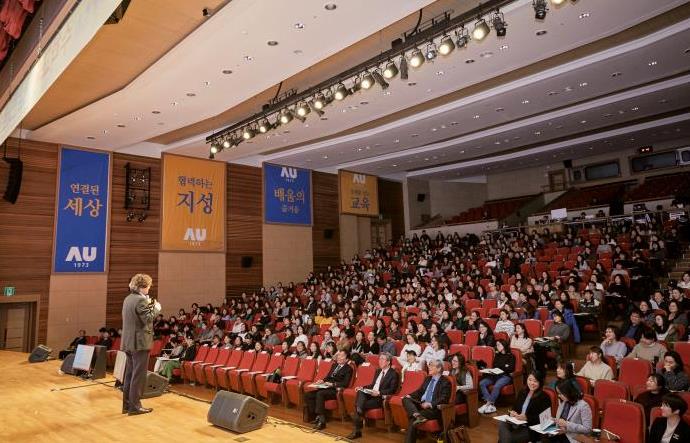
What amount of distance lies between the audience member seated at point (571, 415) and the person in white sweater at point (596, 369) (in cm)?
85

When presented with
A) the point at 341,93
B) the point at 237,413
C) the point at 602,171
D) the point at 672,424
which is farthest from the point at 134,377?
the point at 602,171

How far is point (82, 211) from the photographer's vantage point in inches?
384

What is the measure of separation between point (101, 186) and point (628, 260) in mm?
10404

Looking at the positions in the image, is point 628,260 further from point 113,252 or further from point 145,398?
point 113,252

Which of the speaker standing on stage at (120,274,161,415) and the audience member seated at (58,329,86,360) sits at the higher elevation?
the speaker standing on stage at (120,274,161,415)

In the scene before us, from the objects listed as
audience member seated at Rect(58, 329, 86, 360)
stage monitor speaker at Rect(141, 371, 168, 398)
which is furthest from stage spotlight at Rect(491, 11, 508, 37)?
audience member seated at Rect(58, 329, 86, 360)

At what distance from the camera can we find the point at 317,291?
1134 centimetres

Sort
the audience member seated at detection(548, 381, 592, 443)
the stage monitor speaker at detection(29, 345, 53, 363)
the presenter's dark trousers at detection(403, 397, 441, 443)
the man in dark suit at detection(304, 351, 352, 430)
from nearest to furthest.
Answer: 1. the audience member seated at detection(548, 381, 592, 443)
2. the presenter's dark trousers at detection(403, 397, 441, 443)
3. the man in dark suit at detection(304, 351, 352, 430)
4. the stage monitor speaker at detection(29, 345, 53, 363)

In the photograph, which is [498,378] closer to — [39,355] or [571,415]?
[571,415]

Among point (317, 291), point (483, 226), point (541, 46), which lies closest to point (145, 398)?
point (541, 46)

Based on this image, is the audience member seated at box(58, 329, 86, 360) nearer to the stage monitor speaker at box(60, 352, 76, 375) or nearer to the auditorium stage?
the stage monitor speaker at box(60, 352, 76, 375)

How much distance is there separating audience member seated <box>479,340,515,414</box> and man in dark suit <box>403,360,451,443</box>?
33.0 inches

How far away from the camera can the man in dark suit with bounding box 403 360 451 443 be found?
13.7 feet

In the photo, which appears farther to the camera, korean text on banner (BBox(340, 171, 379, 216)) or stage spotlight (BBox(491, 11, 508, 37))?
korean text on banner (BBox(340, 171, 379, 216))
